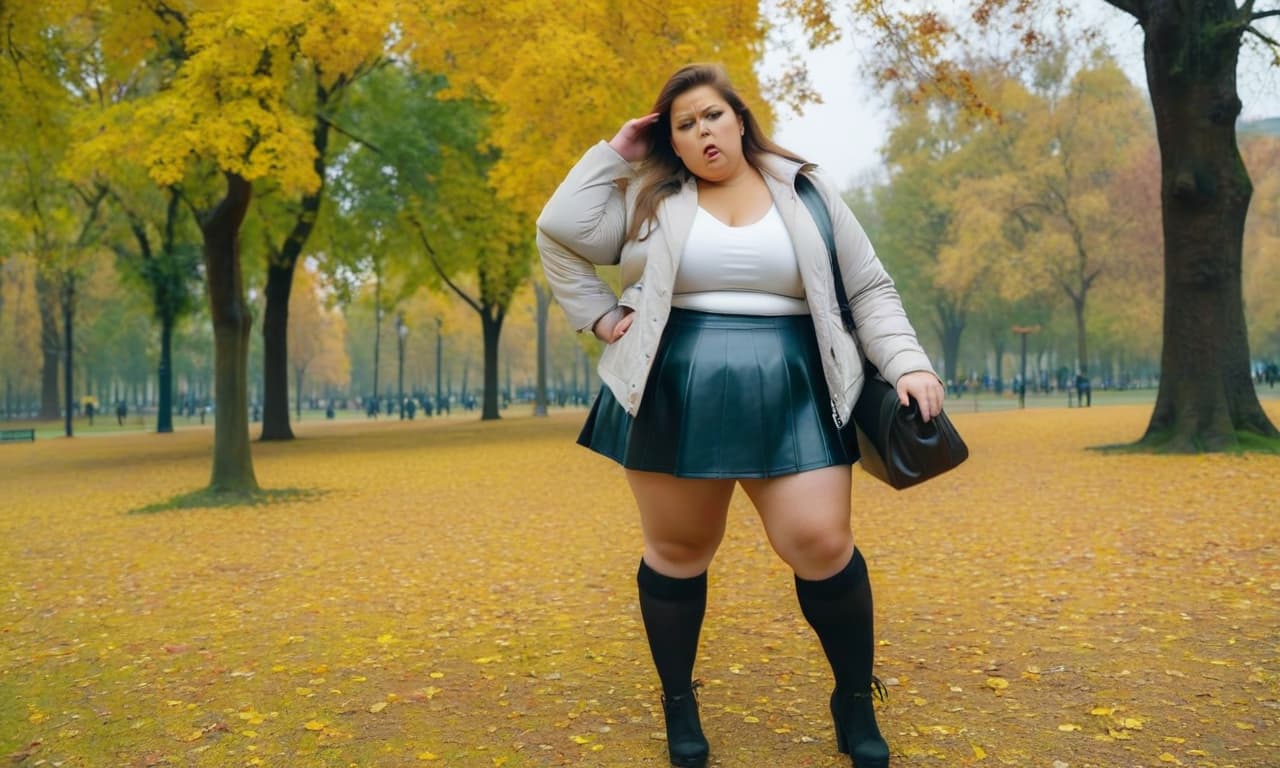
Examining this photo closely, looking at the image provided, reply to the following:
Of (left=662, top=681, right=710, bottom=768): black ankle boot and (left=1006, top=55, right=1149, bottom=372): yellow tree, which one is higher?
(left=1006, top=55, right=1149, bottom=372): yellow tree

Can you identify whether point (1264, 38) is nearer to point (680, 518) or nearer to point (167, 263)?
point (680, 518)

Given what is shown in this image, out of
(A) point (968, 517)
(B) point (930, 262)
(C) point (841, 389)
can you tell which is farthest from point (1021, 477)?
(B) point (930, 262)

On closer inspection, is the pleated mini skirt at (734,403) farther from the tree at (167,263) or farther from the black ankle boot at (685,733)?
the tree at (167,263)

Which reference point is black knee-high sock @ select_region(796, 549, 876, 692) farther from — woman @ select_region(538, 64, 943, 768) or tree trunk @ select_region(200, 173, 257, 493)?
tree trunk @ select_region(200, 173, 257, 493)

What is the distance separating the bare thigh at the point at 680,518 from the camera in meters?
3.30

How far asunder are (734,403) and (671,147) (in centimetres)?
91

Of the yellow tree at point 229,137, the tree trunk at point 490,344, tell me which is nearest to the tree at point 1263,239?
the tree trunk at point 490,344

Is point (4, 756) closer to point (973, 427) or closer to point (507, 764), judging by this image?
point (507, 764)

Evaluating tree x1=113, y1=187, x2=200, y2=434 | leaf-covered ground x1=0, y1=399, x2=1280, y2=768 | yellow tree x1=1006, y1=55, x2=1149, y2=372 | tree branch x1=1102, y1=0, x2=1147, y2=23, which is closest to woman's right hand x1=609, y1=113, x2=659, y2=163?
leaf-covered ground x1=0, y1=399, x2=1280, y2=768

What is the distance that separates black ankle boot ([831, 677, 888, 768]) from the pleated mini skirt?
2.46 ft

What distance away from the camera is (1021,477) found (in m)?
12.6

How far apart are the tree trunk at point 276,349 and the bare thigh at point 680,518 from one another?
2199 cm

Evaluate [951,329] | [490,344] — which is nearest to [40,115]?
[490,344]

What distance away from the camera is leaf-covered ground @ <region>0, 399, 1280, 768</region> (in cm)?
373
